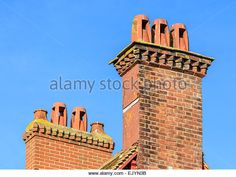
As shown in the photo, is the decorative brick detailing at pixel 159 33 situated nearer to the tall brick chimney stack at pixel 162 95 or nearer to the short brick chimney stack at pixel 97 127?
the tall brick chimney stack at pixel 162 95

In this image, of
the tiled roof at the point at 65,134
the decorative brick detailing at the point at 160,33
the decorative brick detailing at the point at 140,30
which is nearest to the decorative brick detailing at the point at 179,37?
the decorative brick detailing at the point at 160,33

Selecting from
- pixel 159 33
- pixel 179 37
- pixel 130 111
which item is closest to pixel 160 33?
pixel 159 33

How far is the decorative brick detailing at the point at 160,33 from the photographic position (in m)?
21.4

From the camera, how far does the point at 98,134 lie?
26312 millimetres

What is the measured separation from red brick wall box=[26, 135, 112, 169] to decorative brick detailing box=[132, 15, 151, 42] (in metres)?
5.35

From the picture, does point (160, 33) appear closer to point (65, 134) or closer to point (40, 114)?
point (65, 134)

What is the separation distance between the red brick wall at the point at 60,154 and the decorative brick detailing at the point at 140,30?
535 cm

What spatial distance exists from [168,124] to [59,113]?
6.03 m

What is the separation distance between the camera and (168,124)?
2062cm

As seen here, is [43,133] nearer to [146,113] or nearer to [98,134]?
[98,134]

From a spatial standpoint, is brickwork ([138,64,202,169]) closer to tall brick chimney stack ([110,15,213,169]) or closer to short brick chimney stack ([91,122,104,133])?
tall brick chimney stack ([110,15,213,169])

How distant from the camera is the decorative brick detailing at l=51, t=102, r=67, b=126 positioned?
25922 millimetres

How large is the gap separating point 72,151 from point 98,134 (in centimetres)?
95
